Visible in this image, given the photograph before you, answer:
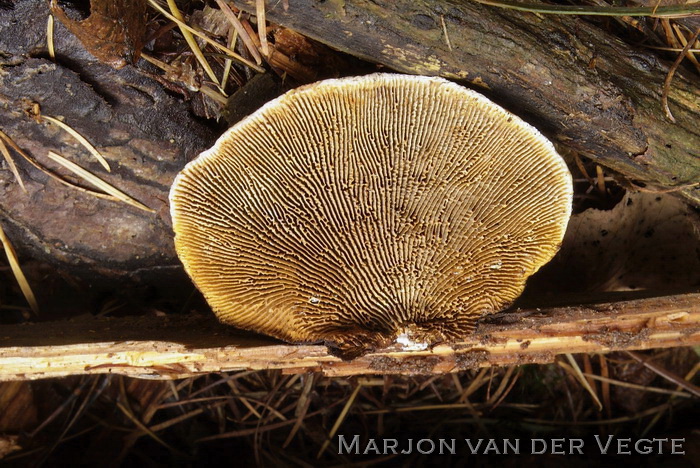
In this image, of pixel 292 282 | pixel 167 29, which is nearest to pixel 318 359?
pixel 292 282

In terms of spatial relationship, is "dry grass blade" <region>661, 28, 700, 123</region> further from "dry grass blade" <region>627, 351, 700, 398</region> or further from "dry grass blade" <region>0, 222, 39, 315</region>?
"dry grass blade" <region>0, 222, 39, 315</region>

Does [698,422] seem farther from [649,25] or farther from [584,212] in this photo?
[649,25]

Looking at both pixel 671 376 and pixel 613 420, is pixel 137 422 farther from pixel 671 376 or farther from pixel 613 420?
pixel 671 376

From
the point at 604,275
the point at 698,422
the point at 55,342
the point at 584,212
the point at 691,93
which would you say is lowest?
the point at 698,422

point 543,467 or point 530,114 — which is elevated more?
point 530,114

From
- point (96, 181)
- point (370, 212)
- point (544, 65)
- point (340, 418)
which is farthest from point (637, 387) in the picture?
point (96, 181)

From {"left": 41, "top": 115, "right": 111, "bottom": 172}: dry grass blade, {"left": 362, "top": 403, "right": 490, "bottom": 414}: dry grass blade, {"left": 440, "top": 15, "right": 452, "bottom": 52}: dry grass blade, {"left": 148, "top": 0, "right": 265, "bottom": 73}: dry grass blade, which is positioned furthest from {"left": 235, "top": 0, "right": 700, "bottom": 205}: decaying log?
{"left": 362, "top": 403, "right": 490, "bottom": 414}: dry grass blade
